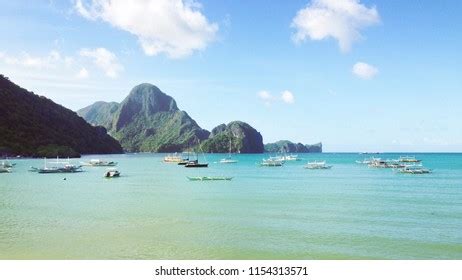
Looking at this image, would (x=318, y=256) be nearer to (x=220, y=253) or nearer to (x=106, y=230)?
(x=220, y=253)

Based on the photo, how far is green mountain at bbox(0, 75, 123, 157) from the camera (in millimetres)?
118125

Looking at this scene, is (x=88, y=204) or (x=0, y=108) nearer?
(x=88, y=204)

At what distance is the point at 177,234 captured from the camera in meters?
20.2

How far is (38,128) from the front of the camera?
132m

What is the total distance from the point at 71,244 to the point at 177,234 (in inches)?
174

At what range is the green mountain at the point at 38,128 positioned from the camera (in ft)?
388

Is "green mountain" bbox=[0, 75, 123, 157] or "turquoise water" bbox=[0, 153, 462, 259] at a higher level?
"green mountain" bbox=[0, 75, 123, 157]

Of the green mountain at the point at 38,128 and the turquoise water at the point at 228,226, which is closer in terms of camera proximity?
the turquoise water at the point at 228,226

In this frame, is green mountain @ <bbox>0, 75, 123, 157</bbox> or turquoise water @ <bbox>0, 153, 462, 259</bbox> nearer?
turquoise water @ <bbox>0, 153, 462, 259</bbox>

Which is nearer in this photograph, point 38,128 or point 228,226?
point 228,226

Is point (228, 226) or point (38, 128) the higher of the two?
point (38, 128)

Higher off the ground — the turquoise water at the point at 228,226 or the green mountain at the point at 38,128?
the green mountain at the point at 38,128
